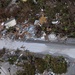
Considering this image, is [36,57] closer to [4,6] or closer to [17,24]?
[17,24]

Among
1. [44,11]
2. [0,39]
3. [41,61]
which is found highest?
[44,11]

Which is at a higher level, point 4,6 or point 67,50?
point 4,6

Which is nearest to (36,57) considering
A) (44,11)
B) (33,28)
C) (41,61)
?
(41,61)

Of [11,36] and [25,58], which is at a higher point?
[11,36]

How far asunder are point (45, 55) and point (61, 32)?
120 cm

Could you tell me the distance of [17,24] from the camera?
1010 cm

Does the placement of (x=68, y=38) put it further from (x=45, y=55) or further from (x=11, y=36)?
(x=11, y=36)

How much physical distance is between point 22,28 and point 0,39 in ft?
3.74

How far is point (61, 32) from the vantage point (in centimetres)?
944

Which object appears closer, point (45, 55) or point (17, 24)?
point (45, 55)

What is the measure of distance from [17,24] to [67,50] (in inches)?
103

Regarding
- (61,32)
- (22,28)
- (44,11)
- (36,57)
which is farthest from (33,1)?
(36,57)

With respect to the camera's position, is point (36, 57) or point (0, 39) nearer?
point (36, 57)

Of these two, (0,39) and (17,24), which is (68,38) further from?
(0,39)
